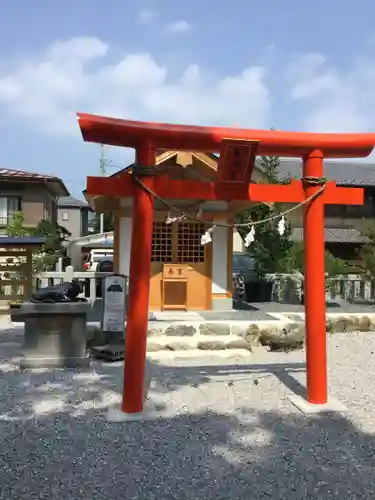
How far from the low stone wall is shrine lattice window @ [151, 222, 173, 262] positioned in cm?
275

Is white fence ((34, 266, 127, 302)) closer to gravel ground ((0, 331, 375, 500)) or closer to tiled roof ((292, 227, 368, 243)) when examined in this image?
gravel ground ((0, 331, 375, 500))

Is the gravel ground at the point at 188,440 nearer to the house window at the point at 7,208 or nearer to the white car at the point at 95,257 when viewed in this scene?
the white car at the point at 95,257

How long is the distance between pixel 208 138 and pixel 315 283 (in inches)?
73.4

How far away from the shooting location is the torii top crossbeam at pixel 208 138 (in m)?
4.39

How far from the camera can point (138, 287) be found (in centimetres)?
451

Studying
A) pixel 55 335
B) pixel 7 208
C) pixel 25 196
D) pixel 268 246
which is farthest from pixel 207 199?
pixel 7 208

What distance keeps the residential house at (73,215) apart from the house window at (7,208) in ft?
42.2

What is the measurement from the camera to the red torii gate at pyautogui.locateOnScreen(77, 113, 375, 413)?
4.49 meters

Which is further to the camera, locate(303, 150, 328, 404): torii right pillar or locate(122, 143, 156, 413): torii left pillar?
locate(303, 150, 328, 404): torii right pillar

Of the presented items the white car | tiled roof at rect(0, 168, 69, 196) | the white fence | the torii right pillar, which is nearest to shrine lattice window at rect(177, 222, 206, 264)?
the white fence

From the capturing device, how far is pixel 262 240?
13.9 m

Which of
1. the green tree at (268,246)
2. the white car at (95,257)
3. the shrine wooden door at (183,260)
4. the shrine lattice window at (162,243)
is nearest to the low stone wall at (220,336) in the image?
the shrine wooden door at (183,260)

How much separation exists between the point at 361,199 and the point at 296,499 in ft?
10.6

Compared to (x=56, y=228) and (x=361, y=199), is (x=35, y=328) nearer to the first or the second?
(x=361, y=199)
